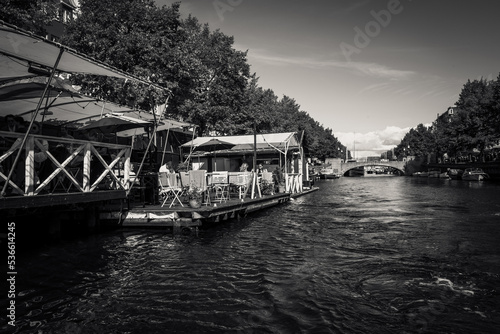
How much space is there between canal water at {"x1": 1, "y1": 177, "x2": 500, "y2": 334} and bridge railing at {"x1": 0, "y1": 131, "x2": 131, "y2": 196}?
1.66m

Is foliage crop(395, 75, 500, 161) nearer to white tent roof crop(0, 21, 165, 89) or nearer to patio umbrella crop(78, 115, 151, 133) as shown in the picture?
patio umbrella crop(78, 115, 151, 133)

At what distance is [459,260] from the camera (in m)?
7.79

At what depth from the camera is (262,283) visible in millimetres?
6293

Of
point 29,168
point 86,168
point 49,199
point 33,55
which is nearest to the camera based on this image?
point 33,55

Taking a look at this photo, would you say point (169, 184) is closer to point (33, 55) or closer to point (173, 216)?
point (173, 216)

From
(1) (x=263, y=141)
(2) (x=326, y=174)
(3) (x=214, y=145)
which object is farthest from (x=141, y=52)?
(2) (x=326, y=174)

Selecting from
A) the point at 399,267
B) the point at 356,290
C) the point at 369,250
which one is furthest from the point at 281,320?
the point at 369,250

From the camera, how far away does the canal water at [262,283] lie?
188 inches

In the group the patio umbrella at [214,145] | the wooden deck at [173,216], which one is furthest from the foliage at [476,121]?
the wooden deck at [173,216]

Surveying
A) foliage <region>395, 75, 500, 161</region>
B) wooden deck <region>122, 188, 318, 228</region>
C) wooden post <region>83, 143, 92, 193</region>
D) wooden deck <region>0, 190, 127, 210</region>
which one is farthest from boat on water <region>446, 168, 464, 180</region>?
wooden post <region>83, 143, 92, 193</region>

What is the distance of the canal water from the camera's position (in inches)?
188

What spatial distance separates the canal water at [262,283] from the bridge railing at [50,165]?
166cm

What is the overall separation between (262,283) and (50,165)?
7430 mm

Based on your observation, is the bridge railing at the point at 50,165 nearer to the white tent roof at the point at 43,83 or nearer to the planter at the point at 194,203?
the white tent roof at the point at 43,83
